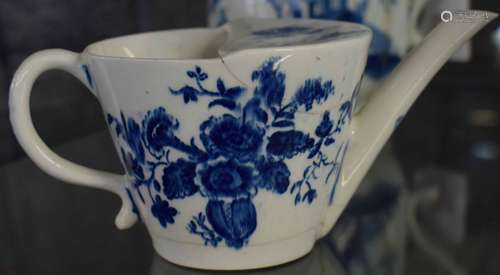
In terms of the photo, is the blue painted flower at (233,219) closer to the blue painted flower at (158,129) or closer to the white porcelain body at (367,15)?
the blue painted flower at (158,129)

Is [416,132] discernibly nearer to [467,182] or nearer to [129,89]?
[467,182]

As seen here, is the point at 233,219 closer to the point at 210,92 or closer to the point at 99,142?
the point at 210,92

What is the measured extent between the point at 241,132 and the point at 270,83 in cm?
2

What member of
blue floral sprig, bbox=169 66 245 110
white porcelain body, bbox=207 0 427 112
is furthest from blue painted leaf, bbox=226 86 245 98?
white porcelain body, bbox=207 0 427 112

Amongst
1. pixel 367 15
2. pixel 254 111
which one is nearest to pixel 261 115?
pixel 254 111

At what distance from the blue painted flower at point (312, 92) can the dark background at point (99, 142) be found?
82 mm

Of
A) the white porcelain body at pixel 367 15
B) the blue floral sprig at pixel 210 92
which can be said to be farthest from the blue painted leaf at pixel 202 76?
the white porcelain body at pixel 367 15

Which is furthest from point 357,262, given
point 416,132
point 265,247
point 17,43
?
point 17,43

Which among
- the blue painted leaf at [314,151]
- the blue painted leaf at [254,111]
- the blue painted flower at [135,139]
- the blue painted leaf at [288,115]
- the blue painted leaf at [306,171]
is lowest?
the blue painted leaf at [306,171]

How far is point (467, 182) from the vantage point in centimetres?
38

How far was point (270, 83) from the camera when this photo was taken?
26 cm

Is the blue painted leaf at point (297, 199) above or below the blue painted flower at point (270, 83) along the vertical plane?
below

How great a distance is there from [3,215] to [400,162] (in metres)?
0.21

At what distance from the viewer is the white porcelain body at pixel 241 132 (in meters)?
0.26
